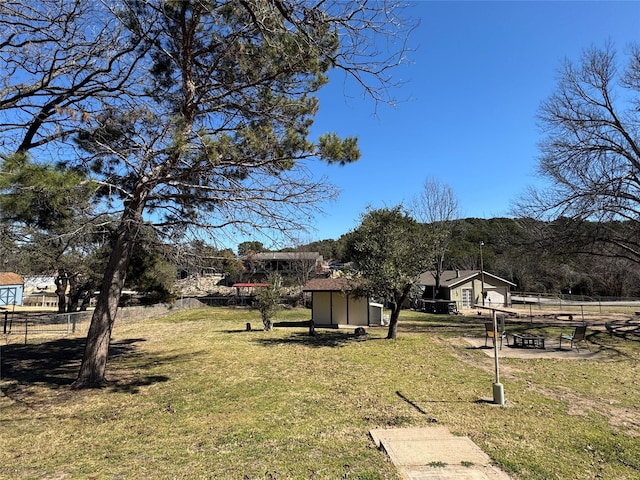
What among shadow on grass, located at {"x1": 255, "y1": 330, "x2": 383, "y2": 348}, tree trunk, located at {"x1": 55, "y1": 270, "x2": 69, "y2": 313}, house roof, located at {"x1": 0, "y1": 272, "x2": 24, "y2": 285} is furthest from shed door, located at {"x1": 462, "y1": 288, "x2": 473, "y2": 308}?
house roof, located at {"x1": 0, "y1": 272, "x2": 24, "y2": 285}

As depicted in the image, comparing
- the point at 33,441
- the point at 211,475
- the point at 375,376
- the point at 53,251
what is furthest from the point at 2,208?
the point at 375,376

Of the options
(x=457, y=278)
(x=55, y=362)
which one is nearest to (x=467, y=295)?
(x=457, y=278)

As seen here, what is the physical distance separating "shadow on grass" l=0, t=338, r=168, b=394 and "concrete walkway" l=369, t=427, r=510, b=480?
6083 millimetres

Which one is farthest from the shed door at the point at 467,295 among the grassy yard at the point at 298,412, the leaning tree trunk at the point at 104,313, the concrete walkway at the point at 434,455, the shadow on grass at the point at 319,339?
the leaning tree trunk at the point at 104,313

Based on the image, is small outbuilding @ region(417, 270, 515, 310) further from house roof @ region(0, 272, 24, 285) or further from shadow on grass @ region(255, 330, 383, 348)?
house roof @ region(0, 272, 24, 285)

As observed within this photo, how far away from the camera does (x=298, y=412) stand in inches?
261

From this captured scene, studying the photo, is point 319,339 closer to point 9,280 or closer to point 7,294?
point 7,294

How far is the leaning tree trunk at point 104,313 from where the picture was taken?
841 cm

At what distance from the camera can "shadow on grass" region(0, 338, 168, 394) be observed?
29.5ft

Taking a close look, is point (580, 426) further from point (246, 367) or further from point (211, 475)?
point (246, 367)

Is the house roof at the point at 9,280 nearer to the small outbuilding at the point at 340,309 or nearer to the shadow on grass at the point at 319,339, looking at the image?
the small outbuilding at the point at 340,309

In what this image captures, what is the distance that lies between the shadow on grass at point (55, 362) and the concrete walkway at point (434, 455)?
20.0 feet

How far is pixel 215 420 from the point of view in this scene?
6246mm

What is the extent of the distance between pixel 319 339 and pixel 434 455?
38.0 ft
